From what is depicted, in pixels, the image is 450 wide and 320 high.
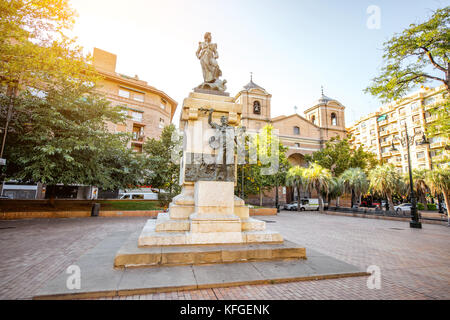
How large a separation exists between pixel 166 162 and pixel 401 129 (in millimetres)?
51799

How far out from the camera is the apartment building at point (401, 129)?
41031 millimetres

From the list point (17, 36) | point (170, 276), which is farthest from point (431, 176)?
point (17, 36)

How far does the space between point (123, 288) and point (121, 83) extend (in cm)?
3618

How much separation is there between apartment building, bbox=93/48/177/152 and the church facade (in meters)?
14.6

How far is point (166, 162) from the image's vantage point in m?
20.7

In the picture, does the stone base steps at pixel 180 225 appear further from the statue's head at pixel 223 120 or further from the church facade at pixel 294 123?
the church facade at pixel 294 123

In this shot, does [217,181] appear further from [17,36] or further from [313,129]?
[313,129]

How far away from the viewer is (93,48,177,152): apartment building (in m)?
32.6

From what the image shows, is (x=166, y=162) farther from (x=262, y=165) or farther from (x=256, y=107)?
(x=256, y=107)

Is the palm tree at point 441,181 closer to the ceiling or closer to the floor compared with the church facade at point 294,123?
closer to the floor

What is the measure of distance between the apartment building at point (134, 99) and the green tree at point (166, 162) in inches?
484

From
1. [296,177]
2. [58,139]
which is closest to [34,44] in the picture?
[58,139]
